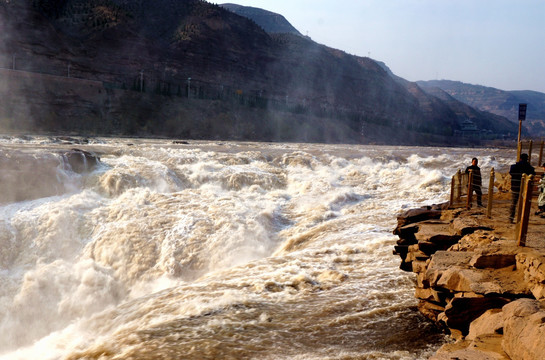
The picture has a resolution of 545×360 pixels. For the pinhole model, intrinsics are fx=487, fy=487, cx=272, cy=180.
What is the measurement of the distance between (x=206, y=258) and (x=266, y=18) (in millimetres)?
174184

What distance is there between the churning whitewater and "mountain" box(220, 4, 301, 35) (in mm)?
160042

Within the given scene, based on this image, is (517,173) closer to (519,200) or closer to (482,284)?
(519,200)

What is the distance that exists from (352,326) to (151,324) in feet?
7.92

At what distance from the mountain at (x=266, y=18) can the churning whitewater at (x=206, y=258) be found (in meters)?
160

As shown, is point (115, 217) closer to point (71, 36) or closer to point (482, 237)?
point (482, 237)

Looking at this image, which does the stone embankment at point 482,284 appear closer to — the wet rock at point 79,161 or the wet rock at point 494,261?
the wet rock at point 494,261

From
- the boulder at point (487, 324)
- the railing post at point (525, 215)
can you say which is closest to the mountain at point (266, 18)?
the railing post at point (525, 215)

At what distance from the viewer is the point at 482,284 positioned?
486 cm

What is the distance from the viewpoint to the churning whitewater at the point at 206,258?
5414mm

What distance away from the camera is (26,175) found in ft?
42.2

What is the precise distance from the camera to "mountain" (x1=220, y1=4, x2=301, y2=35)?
558 feet

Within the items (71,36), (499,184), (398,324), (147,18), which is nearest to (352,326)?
(398,324)

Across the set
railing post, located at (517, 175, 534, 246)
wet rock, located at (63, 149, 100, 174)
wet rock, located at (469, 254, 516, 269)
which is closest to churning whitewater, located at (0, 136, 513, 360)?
wet rock, located at (63, 149, 100, 174)

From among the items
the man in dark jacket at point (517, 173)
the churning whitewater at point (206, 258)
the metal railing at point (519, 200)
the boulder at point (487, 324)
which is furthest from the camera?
the man in dark jacket at point (517, 173)
